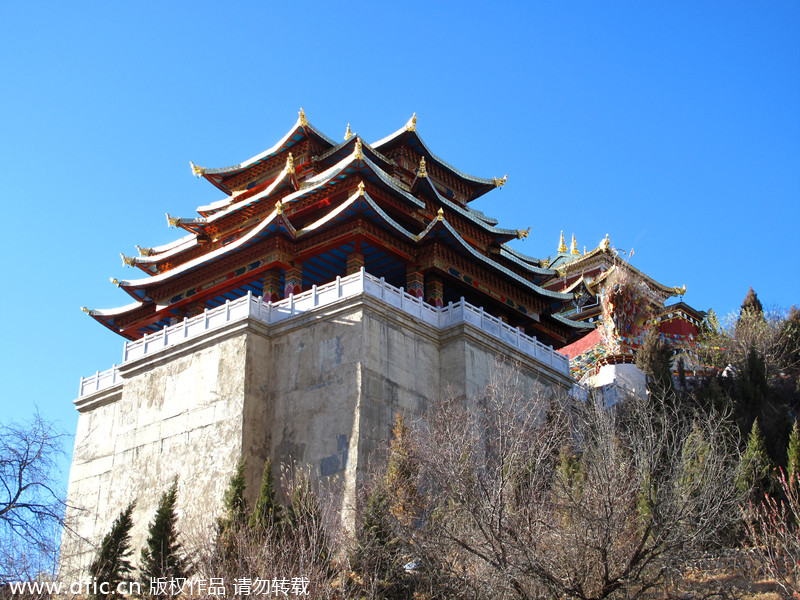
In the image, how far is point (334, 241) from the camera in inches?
1192

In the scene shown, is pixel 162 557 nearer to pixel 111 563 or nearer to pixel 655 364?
pixel 111 563

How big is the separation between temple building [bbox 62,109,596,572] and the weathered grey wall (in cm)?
5

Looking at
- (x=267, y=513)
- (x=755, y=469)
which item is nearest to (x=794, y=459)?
(x=755, y=469)

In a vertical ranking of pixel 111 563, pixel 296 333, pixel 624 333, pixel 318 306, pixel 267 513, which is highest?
pixel 624 333

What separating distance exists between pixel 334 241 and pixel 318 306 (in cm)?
325

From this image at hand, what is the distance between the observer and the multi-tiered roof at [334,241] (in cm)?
3067

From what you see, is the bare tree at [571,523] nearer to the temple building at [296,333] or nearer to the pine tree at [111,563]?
the temple building at [296,333]

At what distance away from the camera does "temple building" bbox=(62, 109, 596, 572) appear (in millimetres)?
26406

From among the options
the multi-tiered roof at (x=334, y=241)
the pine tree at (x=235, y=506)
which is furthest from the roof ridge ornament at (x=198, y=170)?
the pine tree at (x=235, y=506)

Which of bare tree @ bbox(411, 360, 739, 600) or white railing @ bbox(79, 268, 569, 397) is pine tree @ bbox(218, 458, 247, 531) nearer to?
bare tree @ bbox(411, 360, 739, 600)

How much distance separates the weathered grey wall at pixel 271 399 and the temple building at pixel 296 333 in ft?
0.17

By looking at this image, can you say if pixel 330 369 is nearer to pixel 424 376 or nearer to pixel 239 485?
pixel 424 376

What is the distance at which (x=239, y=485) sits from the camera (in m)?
21.9

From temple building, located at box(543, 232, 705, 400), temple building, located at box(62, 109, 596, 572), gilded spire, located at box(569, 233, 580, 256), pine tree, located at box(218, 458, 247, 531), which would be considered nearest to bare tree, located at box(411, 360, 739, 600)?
pine tree, located at box(218, 458, 247, 531)
